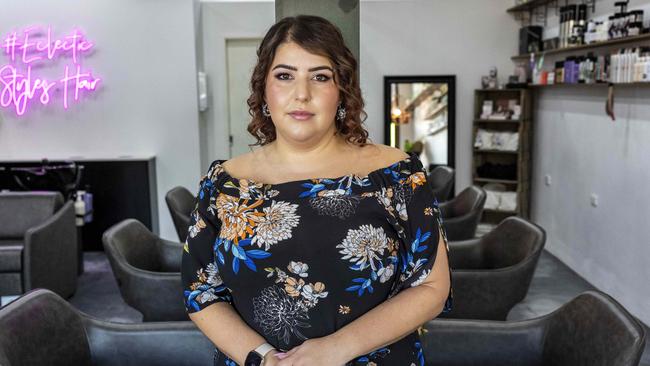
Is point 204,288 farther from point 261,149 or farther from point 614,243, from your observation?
point 614,243

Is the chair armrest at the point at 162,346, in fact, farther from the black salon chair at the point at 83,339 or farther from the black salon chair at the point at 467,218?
the black salon chair at the point at 467,218

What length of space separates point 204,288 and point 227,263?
111 millimetres

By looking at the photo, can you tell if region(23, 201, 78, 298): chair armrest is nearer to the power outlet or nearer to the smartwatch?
the smartwatch

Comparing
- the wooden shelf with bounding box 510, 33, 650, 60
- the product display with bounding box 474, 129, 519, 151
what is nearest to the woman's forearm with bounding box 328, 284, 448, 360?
the wooden shelf with bounding box 510, 33, 650, 60

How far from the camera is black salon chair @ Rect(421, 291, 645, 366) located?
6.07 ft

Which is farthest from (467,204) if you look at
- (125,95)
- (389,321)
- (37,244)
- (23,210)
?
(125,95)

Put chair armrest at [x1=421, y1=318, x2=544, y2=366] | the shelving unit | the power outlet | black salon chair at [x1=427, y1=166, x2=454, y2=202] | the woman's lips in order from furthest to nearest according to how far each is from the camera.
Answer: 1. the shelving unit
2. the power outlet
3. black salon chair at [x1=427, y1=166, x2=454, y2=202]
4. chair armrest at [x1=421, y1=318, x2=544, y2=366]
5. the woman's lips

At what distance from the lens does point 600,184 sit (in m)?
5.27

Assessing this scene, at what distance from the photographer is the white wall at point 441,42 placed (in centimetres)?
752

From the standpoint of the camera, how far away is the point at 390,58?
7637 mm

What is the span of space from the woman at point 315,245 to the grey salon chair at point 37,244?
3.34m

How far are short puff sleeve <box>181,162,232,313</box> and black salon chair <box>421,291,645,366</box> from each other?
782mm

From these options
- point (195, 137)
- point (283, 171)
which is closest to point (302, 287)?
point (283, 171)

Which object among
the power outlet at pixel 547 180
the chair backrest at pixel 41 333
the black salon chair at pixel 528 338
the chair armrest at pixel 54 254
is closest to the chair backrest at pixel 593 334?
the black salon chair at pixel 528 338
